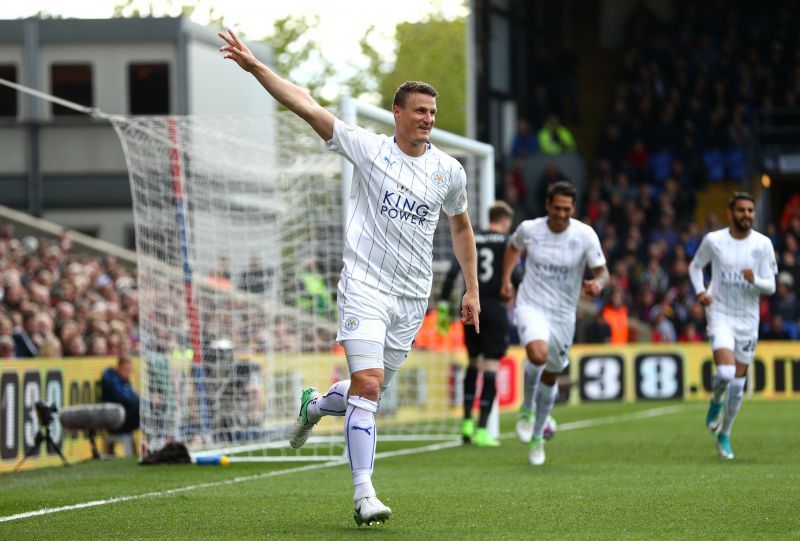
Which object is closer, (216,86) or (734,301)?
(734,301)

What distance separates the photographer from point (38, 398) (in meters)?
13.8

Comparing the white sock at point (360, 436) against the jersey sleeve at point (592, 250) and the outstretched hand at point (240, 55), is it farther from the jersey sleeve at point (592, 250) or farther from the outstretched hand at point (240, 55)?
the jersey sleeve at point (592, 250)

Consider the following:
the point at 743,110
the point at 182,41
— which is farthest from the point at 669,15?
the point at 182,41

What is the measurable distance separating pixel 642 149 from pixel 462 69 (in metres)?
35.6

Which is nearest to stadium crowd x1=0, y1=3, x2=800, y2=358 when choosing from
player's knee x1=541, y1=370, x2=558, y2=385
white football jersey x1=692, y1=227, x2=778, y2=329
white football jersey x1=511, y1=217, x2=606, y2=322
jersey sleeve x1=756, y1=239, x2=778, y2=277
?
white football jersey x1=511, y1=217, x2=606, y2=322

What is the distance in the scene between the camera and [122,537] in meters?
7.35

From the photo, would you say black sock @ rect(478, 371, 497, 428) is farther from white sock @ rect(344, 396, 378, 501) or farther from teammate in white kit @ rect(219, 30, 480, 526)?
white sock @ rect(344, 396, 378, 501)

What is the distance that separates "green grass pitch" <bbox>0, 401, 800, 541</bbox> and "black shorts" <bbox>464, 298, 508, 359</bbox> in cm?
94

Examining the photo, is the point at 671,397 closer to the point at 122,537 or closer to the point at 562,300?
the point at 562,300

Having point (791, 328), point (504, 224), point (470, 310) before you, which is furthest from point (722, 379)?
point (791, 328)

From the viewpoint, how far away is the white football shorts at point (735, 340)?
40.6 feet

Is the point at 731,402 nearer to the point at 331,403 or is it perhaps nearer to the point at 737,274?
the point at 737,274

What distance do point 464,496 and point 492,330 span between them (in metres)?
5.64

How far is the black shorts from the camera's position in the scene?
1475 centimetres
